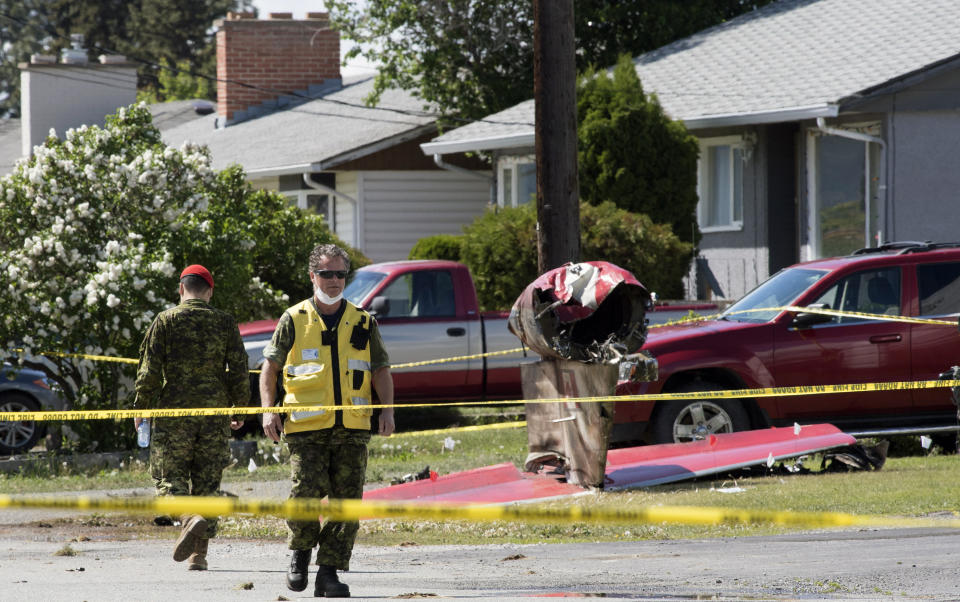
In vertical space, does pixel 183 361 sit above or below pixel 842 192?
below

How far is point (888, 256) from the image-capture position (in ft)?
41.2

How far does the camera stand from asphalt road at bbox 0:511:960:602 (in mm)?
6988

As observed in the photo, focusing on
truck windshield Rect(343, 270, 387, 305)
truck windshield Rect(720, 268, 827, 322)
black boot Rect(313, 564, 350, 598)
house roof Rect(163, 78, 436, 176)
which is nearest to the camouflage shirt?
black boot Rect(313, 564, 350, 598)

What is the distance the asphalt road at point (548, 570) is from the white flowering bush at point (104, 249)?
168 inches

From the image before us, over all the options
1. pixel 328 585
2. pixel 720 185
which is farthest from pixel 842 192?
pixel 328 585

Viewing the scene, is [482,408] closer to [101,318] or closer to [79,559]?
[101,318]

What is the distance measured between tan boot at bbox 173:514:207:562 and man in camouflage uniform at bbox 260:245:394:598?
2.60ft

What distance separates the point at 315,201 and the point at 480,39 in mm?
4883

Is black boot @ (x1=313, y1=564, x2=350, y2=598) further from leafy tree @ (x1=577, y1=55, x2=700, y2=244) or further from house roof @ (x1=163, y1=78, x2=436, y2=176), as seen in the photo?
house roof @ (x1=163, y1=78, x2=436, y2=176)

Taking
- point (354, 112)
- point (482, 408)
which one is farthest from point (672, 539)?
point (354, 112)

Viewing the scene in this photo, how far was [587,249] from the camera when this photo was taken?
18.0 metres

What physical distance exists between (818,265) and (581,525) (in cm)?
427

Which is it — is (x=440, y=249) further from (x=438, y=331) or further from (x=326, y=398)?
(x=326, y=398)

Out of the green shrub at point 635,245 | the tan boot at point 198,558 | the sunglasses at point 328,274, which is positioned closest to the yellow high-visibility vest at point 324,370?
the sunglasses at point 328,274
